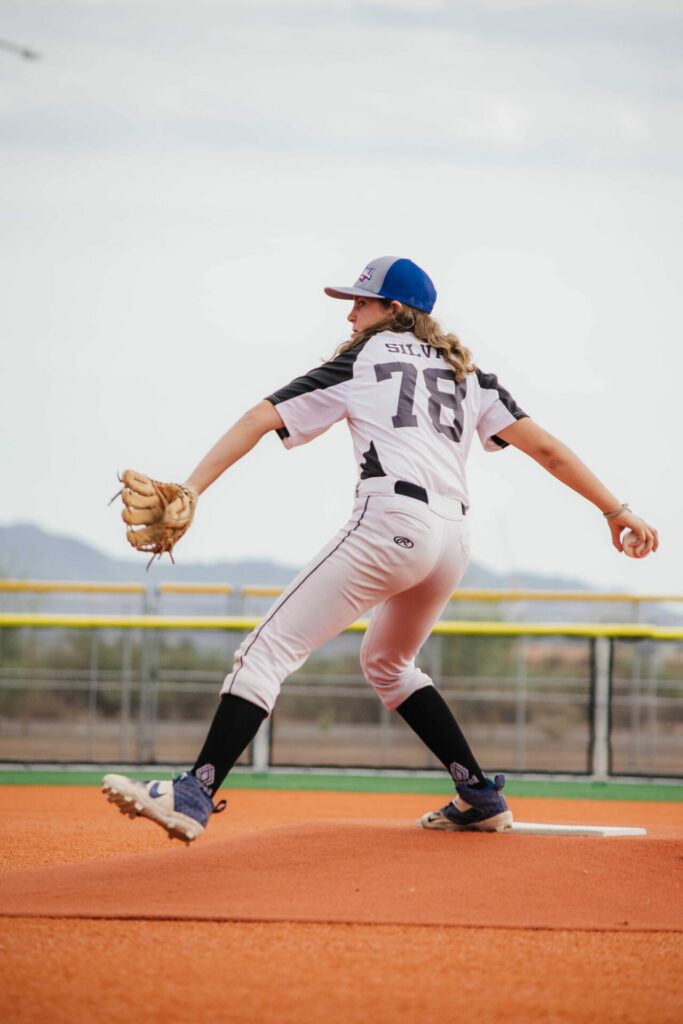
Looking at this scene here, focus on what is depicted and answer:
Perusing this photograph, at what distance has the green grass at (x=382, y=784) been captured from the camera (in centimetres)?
913

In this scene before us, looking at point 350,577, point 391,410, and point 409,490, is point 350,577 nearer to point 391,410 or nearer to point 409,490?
point 409,490

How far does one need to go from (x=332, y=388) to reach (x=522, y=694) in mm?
6708

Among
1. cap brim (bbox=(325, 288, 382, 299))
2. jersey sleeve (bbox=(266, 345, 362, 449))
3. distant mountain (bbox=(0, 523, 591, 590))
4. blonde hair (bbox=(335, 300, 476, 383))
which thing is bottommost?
distant mountain (bbox=(0, 523, 591, 590))

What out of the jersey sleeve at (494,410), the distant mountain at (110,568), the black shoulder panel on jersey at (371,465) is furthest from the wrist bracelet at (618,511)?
the distant mountain at (110,568)

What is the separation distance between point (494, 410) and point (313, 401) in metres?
0.73

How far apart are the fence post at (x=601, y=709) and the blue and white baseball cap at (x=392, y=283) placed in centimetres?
583

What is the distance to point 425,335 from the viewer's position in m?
4.18

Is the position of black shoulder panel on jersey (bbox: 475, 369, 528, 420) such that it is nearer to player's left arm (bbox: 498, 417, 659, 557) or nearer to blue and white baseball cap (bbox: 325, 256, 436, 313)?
player's left arm (bbox: 498, 417, 659, 557)

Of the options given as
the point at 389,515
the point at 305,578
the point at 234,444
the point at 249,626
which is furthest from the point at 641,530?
the point at 249,626

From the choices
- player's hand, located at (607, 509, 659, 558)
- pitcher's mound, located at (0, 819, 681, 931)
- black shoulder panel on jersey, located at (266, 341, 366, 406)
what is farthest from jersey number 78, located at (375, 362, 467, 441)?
pitcher's mound, located at (0, 819, 681, 931)

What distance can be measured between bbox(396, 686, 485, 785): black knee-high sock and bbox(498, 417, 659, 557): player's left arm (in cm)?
92

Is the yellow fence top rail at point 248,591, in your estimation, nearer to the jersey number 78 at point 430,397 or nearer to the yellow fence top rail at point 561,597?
the yellow fence top rail at point 561,597

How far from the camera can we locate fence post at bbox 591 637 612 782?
9320 mm

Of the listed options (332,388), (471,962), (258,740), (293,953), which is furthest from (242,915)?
(258,740)
